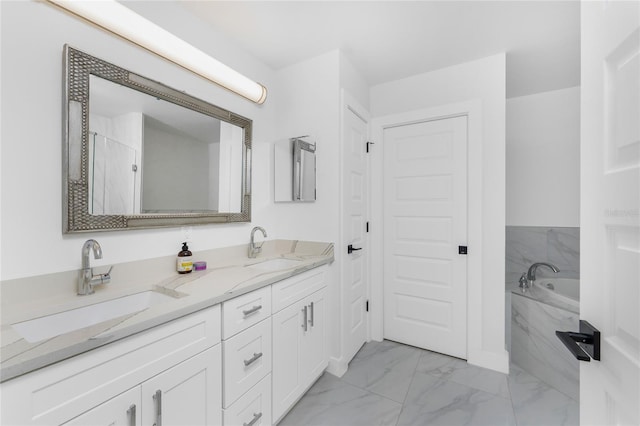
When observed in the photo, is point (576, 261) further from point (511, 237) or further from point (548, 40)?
point (548, 40)

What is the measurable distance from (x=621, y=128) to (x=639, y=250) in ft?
0.79

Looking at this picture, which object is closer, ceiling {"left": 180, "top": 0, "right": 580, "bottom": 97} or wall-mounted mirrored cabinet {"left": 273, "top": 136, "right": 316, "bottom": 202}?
ceiling {"left": 180, "top": 0, "right": 580, "bottom": 97}

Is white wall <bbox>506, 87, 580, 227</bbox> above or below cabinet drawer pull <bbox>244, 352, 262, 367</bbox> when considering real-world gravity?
above

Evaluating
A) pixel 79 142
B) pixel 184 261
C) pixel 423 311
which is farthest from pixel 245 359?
pixel 423 311

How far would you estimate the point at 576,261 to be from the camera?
267 cm

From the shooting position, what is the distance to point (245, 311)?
1.29 metres

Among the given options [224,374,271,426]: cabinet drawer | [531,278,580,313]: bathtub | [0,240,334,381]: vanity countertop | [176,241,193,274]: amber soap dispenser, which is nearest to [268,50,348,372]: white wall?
[0,240,334,381]: vanity countertop

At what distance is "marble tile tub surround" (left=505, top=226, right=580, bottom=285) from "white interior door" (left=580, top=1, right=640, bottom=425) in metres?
2.67

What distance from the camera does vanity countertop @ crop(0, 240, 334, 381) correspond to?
70 centimetres

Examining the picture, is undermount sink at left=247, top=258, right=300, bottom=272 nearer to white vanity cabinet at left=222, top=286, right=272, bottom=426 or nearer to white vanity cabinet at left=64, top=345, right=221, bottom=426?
white vanity cabinet at left=222, top=286, right=272, bottom=426

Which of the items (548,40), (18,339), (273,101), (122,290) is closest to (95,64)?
(122,290)

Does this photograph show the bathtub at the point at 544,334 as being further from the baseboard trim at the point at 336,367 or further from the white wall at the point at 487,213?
the baseboard trim at the point at 336,367

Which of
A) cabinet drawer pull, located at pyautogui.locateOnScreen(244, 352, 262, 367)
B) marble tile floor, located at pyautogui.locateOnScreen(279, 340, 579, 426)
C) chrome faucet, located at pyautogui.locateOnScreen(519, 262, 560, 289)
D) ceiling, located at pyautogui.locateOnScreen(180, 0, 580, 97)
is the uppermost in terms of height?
ceiling, located at pyautogui.locateOnScreen(180, 0, 580, 97)

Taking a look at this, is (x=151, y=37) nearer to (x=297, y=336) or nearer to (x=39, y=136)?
(x=39, y=136)
